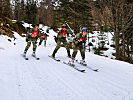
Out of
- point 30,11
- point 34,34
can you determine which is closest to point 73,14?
point 34,34

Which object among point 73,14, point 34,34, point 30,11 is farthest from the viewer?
point 30,11

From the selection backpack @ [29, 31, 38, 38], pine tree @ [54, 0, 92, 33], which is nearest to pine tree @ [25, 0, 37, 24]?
pine tree @ [54, 0, 92, 33]

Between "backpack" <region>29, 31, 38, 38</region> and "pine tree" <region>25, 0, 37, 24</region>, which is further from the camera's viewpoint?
"pine tree" <region>25, 0, 37, 24</region>

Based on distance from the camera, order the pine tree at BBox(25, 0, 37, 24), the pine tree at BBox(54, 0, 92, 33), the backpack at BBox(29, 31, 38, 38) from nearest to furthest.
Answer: the backpack at BBox(29, 31, 38, 38)
the pine tree at BBox(54, 0, 92, 33)
the pine tree at BBox(25, 0, 37, 24)

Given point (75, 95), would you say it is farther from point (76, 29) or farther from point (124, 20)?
point (76, 29)

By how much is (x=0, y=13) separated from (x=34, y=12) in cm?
2281

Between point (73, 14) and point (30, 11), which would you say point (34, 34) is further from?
point (30, 11)

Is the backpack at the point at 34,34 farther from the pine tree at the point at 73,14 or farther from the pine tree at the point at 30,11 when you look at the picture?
the pine tree at the point at 30,11

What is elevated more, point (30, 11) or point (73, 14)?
point (30, 11)

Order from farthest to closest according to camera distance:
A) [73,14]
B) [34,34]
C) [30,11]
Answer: [30,11], [73,14], [34,34]

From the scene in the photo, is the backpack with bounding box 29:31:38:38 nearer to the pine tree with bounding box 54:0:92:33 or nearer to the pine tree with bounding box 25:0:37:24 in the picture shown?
the pine tree with bounding box 54:0:92:33

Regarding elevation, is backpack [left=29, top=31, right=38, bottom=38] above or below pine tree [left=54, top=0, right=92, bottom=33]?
below

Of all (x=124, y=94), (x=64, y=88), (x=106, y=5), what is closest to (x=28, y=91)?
(x=64, y=88)

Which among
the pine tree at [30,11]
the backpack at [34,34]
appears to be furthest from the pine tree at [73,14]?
the pine tree at [30,11]
